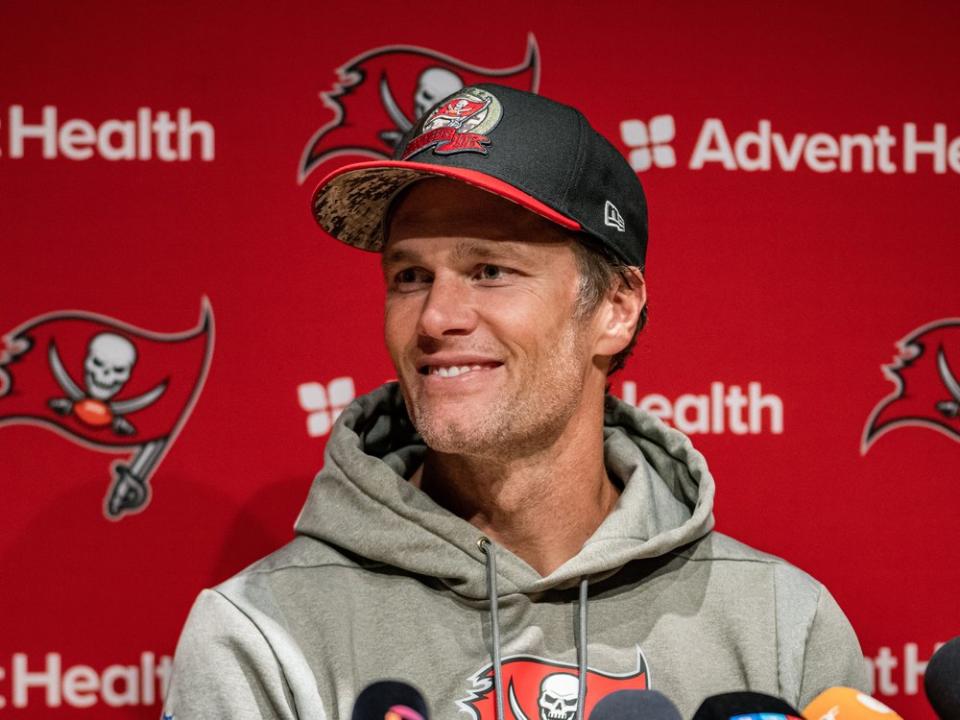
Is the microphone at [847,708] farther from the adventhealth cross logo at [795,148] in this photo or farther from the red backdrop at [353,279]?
the adventhealth cross logo at [795,148]

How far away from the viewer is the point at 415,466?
148 cm

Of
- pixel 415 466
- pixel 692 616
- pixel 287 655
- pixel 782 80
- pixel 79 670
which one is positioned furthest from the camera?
pixel 782 80

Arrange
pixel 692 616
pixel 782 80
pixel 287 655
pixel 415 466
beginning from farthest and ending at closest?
pixel 782 80 < pixel 415 466 < pixel 692 616 < pixel 287 655

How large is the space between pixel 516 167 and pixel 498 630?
1.71 ft

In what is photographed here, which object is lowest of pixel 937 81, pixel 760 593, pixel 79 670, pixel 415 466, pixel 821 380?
pixel 79 670

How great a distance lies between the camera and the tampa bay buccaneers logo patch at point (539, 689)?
4.09 feet

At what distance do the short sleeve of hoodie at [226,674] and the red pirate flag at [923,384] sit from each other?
1.02 meters

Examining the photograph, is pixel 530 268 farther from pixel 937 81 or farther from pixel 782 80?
pixel 937 81

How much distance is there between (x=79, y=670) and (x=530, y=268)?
901 mm

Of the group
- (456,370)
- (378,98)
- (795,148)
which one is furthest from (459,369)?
(795,148)

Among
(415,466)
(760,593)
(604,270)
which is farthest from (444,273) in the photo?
(760,593)

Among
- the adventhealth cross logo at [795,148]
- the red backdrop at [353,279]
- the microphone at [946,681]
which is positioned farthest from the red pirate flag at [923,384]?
the microphone at [946,681]

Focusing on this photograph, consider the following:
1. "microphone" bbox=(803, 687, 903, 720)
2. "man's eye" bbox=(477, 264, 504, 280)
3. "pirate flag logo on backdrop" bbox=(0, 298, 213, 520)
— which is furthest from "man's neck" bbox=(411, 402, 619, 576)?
"microphone" bbox=(803, 687, 903, 720)

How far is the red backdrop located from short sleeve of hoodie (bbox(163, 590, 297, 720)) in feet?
1.40
